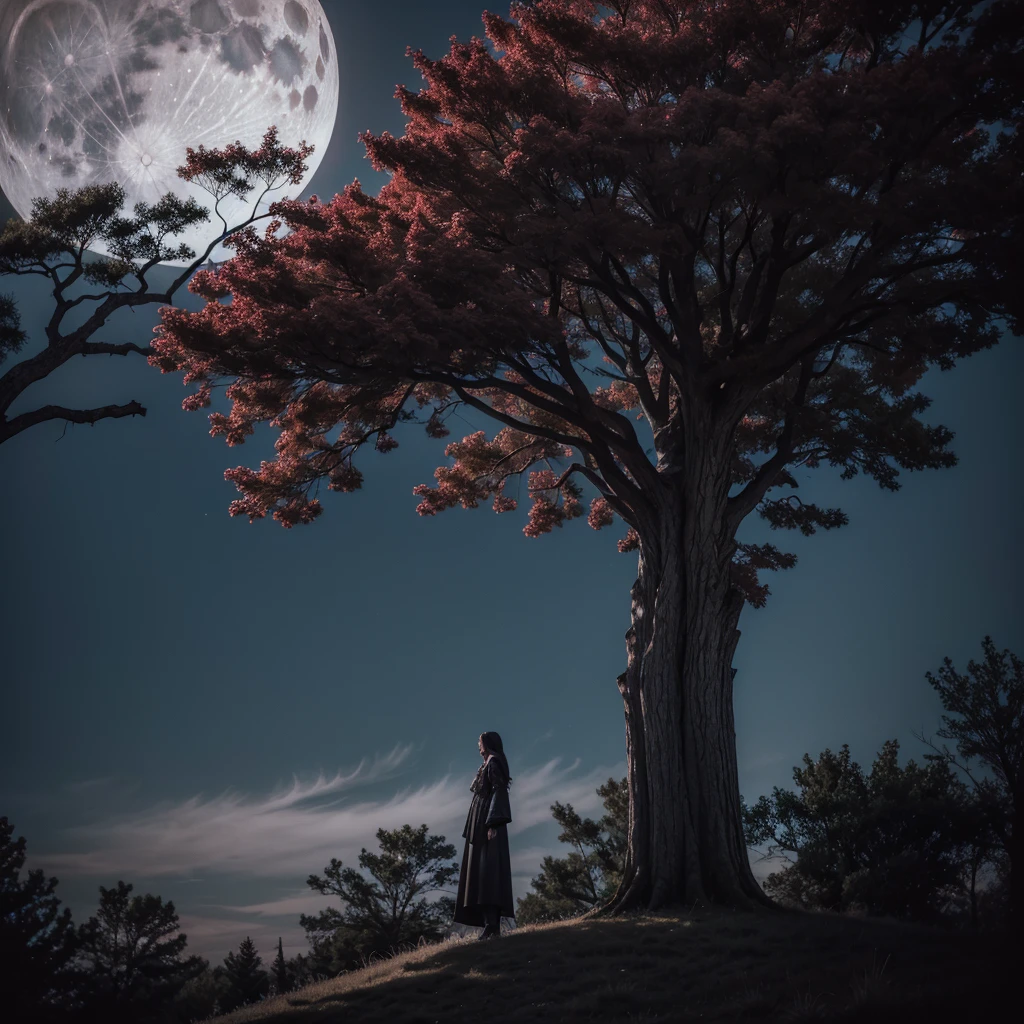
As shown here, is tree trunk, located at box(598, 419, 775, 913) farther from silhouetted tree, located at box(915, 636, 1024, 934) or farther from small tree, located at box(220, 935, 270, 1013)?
small tree, located at box(220, 935, 270, 1013)

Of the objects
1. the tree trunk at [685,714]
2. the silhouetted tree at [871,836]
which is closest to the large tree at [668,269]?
the tree trunk at [685,714]

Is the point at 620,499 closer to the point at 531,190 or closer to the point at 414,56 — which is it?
the point at 531,190

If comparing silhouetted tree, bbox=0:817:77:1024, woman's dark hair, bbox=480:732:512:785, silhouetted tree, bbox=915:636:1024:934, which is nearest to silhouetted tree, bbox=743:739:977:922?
silhouetted tree, bbox=915:636:1024:934

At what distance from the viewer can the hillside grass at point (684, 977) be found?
18.8 feet

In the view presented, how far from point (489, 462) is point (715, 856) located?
7033mm

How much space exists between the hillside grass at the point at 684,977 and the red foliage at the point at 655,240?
5183mm

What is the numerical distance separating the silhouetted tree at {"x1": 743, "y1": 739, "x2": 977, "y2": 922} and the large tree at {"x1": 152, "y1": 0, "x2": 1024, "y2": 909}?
7300mm

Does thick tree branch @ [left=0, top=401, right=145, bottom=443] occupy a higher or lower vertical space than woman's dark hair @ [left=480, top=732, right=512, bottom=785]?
higher

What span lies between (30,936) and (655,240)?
56.3ft

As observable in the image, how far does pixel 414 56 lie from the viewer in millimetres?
10695

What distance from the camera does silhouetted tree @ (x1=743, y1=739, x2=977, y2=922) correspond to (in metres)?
16.1

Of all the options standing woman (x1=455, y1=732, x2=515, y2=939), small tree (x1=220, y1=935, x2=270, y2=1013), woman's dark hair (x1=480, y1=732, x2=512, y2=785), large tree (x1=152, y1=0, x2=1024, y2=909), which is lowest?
small tree (x1=220, y1=935, x2=270, y2=1013)

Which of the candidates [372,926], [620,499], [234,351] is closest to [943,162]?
[620,499]

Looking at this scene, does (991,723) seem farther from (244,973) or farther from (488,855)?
(244,973)
